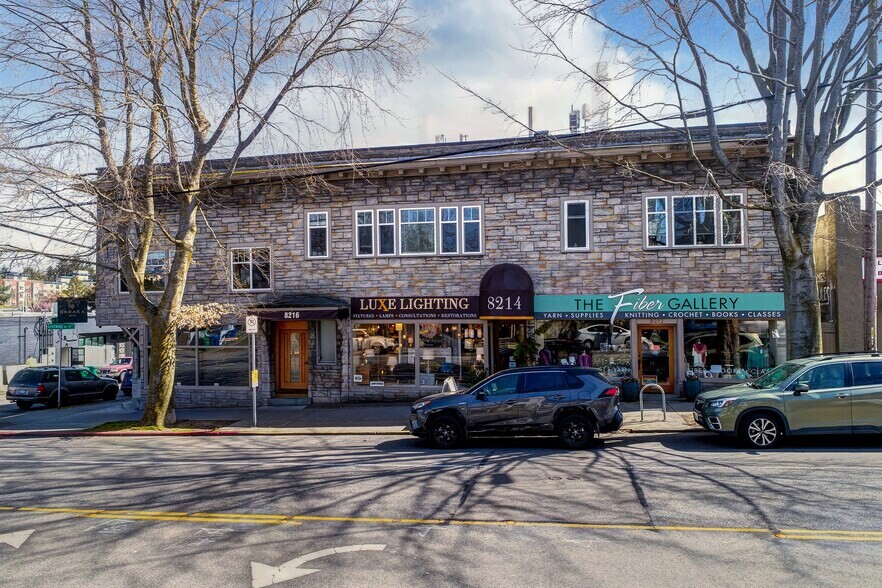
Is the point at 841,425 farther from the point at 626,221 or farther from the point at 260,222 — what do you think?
the point at 260,222

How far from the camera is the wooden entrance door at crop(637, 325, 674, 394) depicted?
55.7ft

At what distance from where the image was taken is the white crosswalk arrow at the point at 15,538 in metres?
6.80

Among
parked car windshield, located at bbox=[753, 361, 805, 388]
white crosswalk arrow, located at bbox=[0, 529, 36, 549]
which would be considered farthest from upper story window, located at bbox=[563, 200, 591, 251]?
white crosswalk arrow, located at bbox=[0, 529, 36, 549]

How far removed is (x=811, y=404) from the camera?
10.6 meters

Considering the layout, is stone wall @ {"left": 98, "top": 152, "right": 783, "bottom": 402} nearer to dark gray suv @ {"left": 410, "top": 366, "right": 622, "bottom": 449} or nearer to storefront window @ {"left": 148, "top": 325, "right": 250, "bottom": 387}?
storefront window @ {"left": 148, "top": 325, "right": 250, "bottom": 387}

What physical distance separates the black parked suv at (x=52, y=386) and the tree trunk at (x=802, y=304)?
80.3ft

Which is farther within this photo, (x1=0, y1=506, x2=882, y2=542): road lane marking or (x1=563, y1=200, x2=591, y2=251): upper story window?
(x1=563, y1=200, x2=591, y2=251): upper story window

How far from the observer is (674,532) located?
6.50m

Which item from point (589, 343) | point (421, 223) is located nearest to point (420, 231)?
point (421, 223)

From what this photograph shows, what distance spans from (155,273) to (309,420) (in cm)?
813

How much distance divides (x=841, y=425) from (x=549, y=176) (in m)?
9.30

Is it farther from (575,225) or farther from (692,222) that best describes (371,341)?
(692,222)

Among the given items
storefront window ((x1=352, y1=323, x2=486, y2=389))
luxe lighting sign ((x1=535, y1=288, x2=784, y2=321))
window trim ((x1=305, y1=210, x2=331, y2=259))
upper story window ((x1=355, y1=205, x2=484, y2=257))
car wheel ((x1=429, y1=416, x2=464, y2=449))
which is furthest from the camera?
window trim ((x1=305, y1=210, x2=331, y2=259))

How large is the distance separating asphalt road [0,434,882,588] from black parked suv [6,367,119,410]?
14115 millimetres
